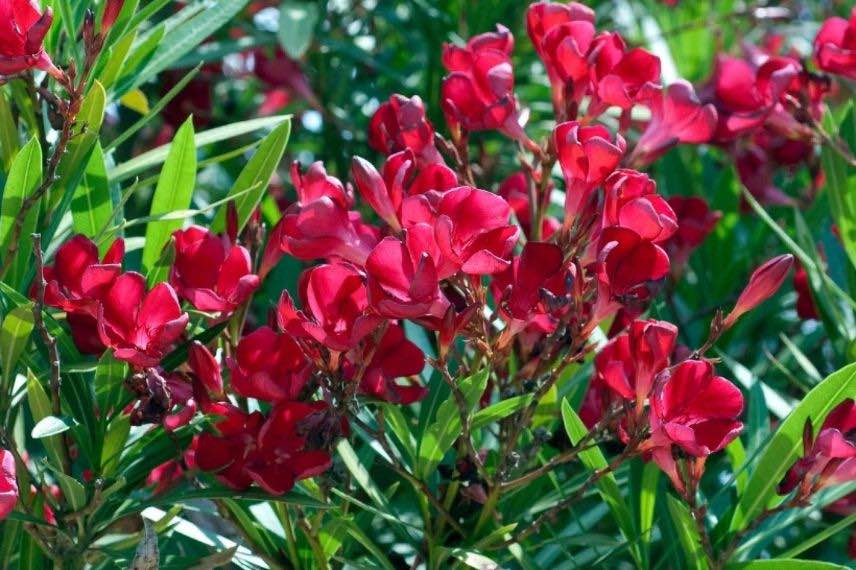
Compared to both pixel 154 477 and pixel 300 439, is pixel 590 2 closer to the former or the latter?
pixel 154 477

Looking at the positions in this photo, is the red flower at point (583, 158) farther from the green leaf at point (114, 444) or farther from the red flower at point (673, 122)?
the green leaf at point (114, 444)

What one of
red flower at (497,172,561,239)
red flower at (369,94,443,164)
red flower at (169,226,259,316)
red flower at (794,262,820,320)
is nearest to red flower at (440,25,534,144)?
red flower at (369,94,443,164)

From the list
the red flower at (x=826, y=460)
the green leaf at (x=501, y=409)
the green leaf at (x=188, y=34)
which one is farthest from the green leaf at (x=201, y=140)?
the red flower at (x=826, y=460)

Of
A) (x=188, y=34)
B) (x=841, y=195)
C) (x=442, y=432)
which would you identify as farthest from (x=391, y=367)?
(x=841, y=195)

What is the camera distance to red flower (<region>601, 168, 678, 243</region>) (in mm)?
1081

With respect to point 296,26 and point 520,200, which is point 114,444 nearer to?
point 520,200

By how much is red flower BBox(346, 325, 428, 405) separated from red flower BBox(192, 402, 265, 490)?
4.0 inches

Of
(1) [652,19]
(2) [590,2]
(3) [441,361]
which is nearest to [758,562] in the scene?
(3) [441,361]

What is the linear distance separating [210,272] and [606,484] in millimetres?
442

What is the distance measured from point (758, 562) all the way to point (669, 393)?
0.81 feet

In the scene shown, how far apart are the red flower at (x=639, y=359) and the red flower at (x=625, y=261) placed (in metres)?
0.04

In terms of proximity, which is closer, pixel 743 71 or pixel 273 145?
pixel 273 145

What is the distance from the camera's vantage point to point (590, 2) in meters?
2.44

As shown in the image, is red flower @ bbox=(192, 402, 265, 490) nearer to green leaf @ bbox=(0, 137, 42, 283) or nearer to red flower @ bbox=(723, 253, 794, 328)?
green leaf @ bbox=(0, 137, 42, 283)
